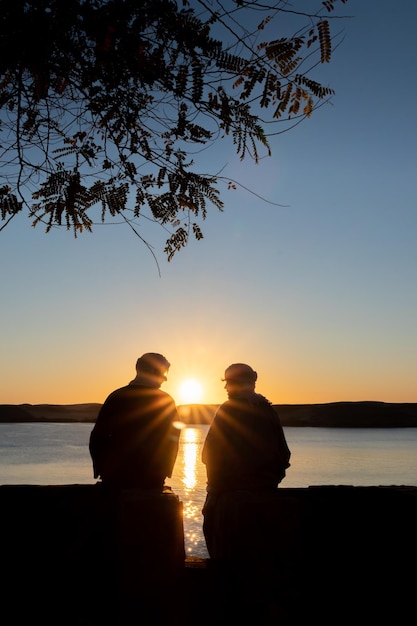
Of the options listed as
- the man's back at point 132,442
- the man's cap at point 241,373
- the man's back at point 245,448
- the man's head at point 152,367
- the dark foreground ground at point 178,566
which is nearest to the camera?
the dark foreground ground at point 178,566

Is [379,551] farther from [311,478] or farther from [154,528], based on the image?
[311,478]

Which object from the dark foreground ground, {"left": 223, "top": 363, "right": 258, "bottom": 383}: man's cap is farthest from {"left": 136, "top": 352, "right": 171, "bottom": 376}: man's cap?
the dark foreground ground

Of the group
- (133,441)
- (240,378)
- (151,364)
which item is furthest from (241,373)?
(133,441)

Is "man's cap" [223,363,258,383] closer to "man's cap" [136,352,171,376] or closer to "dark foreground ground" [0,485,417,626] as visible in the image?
"man's cap" [136,352,171,376]

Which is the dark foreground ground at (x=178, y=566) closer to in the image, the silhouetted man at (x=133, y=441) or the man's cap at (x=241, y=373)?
the silhouetted man at (x=133, y=441)

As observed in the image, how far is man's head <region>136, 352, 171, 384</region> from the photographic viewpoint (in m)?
5.68

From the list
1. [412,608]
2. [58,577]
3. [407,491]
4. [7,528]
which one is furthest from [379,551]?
[7,528]

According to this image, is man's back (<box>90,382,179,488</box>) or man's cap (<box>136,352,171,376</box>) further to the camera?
man's cap (<box>136,352,171,376</box>)

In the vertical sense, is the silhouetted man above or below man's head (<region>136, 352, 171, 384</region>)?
below

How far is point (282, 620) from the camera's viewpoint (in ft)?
10.8

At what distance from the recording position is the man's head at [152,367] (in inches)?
224

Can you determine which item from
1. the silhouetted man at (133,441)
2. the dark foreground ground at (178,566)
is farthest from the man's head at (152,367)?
the dark foreground ground at (178,566)

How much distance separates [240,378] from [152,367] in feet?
2.84

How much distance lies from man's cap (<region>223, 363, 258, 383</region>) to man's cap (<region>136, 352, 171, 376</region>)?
63 centimetres
